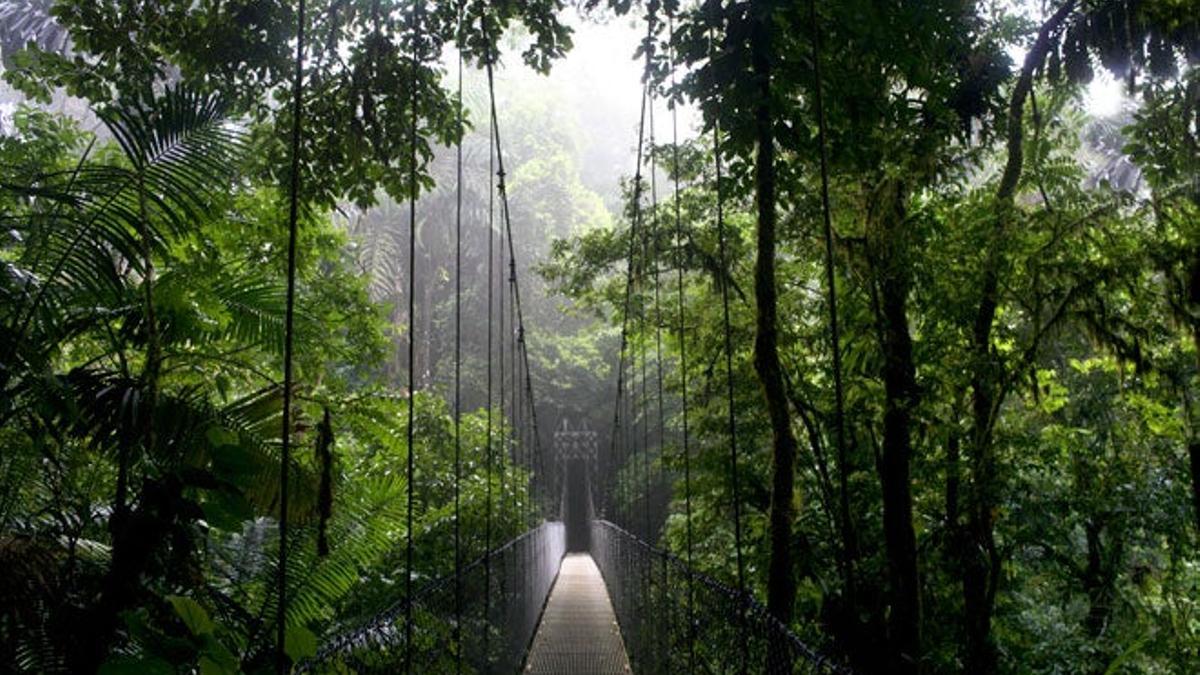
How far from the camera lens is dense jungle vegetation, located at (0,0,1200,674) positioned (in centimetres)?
197

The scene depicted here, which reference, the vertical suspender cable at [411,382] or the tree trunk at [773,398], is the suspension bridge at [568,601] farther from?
the tree trunk at [773,398]

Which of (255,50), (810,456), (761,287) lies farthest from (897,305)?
(255,50)

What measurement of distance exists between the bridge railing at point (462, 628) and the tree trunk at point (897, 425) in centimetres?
177

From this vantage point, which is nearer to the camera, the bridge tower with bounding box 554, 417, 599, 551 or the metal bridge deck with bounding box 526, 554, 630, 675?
the metal bridge deck with bounding box 526, 554, 630, 675

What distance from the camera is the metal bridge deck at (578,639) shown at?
217 inches

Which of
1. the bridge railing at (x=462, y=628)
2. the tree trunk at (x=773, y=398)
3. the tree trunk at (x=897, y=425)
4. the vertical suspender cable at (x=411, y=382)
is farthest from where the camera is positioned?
the tree trunk at (x=897, y=425)

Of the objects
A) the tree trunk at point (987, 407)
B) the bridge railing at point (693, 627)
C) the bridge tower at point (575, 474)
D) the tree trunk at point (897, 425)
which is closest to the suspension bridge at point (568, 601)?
the bridge railing at point (693, 627)

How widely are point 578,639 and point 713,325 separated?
2.28 metres

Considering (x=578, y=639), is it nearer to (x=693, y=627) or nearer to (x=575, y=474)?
(x=693, y=627)

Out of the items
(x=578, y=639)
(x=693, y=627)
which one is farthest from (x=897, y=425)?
(x=578, y=639)

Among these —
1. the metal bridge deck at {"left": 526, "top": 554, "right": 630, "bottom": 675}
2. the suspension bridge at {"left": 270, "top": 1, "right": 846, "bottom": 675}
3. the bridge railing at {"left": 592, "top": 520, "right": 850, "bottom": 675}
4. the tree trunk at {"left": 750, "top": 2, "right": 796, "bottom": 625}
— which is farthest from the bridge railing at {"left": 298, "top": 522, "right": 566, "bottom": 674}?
the tree trunk at {"left": 750, "top": 2, "right": 796, "bottom": 625}

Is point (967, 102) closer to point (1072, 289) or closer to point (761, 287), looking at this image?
point (1072, 289)

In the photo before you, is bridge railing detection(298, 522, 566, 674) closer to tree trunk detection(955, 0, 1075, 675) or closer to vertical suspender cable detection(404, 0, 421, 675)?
vertical suspender cable detection(404, 0, 421, 675)

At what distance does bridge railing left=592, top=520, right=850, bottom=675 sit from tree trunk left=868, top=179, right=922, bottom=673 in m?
1.01
